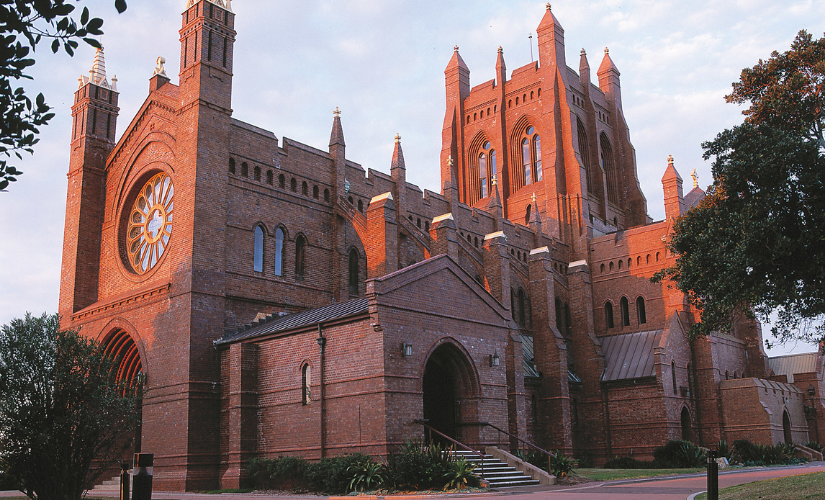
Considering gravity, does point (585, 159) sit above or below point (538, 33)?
below

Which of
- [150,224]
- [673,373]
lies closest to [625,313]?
[673,373]

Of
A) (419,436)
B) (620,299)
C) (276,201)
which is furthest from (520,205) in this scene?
(419,436)

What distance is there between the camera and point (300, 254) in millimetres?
29312

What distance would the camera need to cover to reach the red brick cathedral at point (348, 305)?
22.2 metres

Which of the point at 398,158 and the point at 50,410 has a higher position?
the point at 398,158

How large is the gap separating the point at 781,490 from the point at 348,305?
13.1 m

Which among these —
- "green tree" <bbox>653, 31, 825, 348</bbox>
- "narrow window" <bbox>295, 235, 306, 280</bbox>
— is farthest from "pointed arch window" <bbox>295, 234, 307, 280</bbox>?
"green tree" <bbox>653, 31, 825, 348</bbox>

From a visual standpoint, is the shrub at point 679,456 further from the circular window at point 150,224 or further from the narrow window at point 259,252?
the circular window at point 150,224

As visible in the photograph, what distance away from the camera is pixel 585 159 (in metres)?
52.0

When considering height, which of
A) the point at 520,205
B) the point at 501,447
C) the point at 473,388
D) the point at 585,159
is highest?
the point at 585,159

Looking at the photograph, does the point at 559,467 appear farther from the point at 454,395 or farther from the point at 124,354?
the point at 124,354

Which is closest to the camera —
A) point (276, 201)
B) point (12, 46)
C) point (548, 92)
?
point (12, 46)

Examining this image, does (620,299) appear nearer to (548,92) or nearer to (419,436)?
(548,92)

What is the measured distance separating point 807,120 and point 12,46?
16.8 meters
